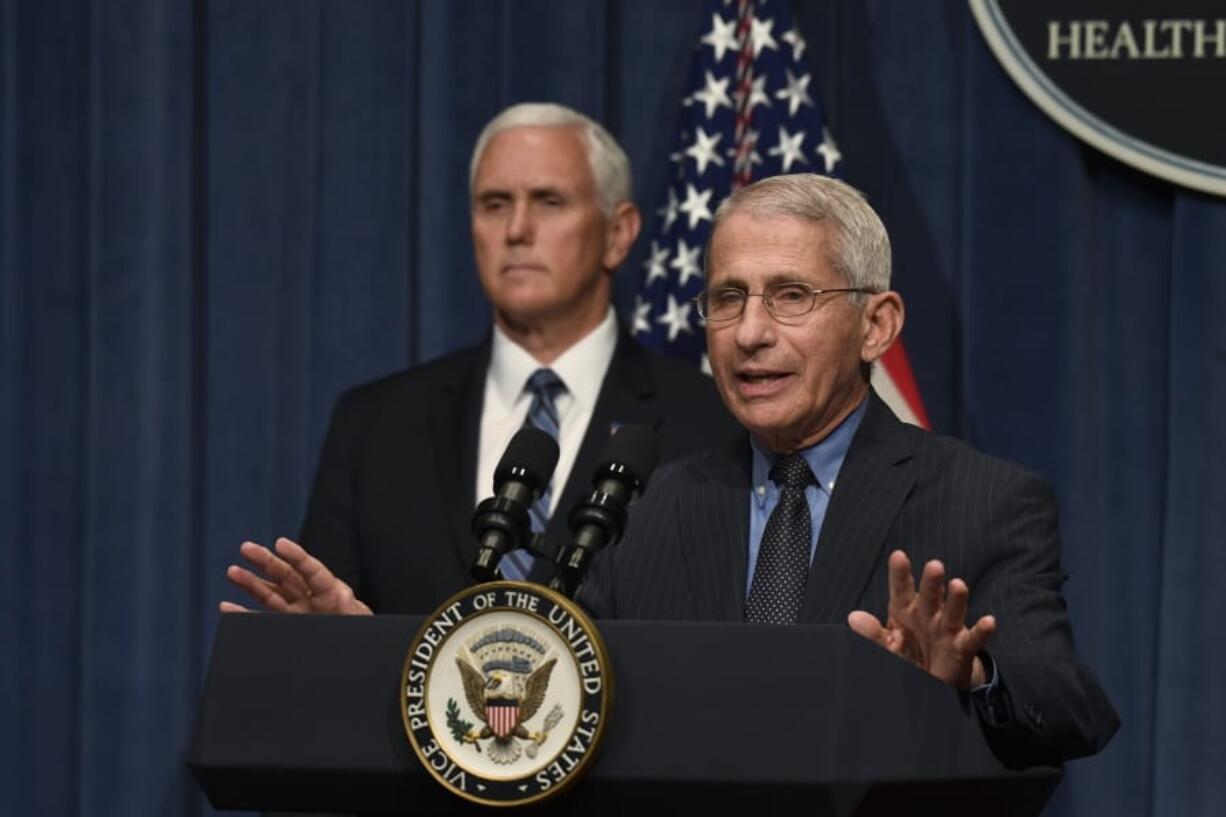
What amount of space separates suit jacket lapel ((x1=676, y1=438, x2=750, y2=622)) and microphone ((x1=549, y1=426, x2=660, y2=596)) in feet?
0.85

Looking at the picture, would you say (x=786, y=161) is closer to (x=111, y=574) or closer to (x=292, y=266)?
(x=292, y=266)

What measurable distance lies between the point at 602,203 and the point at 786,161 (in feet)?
1.31

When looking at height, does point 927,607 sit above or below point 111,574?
above

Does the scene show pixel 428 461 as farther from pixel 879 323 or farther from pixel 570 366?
pixel 879 323

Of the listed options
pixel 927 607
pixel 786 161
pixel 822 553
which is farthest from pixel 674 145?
pixel 927 607

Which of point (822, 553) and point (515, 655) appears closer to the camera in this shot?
Result: point (515, 655)

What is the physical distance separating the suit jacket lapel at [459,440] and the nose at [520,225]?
21cm

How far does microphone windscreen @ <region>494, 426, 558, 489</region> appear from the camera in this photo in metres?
1.98

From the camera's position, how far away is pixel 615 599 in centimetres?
239

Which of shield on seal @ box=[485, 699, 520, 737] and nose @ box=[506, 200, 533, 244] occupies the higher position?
nose @ box=[506, 200, 533, 244]

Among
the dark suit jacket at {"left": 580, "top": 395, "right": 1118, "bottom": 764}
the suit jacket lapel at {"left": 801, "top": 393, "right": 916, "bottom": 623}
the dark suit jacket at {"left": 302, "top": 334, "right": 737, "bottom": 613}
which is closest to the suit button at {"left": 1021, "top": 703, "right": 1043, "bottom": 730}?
the dark suit jacket at {"left": 580, "top": 395, "right": 1118, "bottom": 764}

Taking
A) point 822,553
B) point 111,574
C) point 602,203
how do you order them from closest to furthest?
1. point 822,553
2. point 602,203
3. point 111,574

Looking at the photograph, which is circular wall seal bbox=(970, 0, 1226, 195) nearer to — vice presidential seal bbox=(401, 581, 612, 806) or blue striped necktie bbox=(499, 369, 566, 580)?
blue striped necktie bbox=(499, 369, 566, 580)

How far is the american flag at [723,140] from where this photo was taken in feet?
12.6
